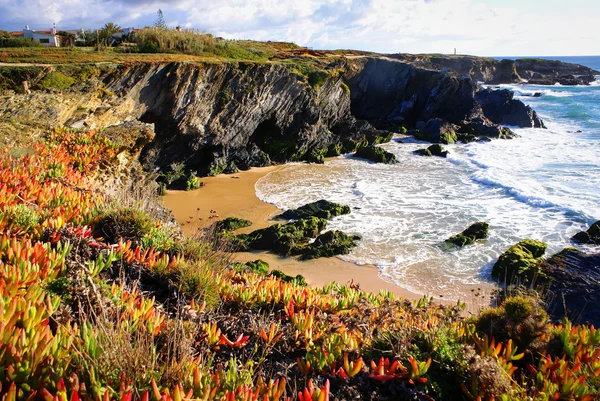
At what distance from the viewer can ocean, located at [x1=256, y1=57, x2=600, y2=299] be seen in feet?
40.3

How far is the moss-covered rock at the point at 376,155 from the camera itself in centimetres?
2528

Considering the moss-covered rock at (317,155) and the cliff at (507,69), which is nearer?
the moss-covered rock at (317,155)

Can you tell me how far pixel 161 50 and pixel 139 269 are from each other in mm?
21687

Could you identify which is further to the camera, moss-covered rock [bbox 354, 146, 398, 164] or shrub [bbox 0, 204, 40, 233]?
moss-covered rock [bbox 354, 146, 398, 164]

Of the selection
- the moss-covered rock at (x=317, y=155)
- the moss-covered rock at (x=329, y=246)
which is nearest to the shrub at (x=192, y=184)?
the moss-covered rock at (x=317, y=155)

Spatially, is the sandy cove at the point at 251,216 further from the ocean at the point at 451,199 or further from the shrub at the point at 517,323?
the shrub at the point at 517,323

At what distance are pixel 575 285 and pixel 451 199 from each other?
8566 millimetres

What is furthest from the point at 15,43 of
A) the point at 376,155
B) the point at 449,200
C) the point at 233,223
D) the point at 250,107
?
the point at 449,200

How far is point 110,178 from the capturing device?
29.5 feet

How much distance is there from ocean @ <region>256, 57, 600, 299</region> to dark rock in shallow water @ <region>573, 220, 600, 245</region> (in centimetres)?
31

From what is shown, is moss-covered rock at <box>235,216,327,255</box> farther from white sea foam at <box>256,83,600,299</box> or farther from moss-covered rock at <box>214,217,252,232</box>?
white sea foam at <box>256,83,600,299</box>

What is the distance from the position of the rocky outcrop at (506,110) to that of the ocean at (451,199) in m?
7.43

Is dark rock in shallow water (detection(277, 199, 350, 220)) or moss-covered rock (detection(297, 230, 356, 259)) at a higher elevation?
dark rock in shallow water (detection(277, 199, 350, 220))

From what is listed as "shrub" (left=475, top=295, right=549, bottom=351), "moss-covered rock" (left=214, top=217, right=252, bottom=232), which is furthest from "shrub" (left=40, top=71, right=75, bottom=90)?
"shrub" (left=475, top=295, right=549, bottom=351)
